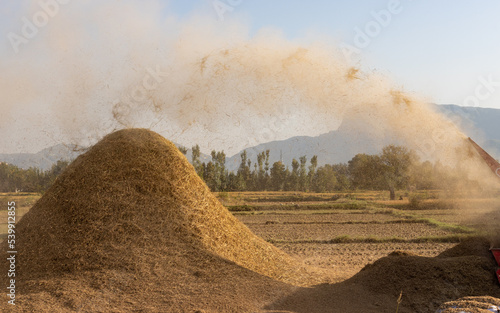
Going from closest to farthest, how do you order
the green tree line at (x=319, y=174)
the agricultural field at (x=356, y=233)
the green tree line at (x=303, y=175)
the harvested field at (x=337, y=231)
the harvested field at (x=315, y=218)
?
the agricultural field at (x=356, y=233) → the harvested field at (x=337, y=231) → the harvested field at (x=315, y=218) → the green tree line at (x=303, y=175) → the green tree line at (x=319, y=174)

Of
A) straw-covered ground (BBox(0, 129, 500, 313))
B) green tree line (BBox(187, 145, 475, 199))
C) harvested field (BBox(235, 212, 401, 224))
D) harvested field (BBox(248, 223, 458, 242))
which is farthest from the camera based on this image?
green tree line (BBox(187, 145, 475, 199))

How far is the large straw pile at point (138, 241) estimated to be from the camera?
5.63m

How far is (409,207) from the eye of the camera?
30219 mm

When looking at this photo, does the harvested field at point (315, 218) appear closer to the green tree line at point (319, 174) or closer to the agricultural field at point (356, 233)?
the agricultural field at point (356, 233)

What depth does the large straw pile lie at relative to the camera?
5.63 meters

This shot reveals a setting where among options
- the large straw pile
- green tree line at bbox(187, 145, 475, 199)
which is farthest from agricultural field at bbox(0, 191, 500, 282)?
green tree line at bbox(187, 145, 475, 199)

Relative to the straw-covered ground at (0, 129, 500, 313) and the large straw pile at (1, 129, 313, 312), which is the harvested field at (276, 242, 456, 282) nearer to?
the straw-covered ground at (0, 129, 500, 313)

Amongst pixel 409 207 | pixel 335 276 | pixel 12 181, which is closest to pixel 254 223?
pixel 335 276

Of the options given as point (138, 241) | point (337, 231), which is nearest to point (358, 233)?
point (337, 231)

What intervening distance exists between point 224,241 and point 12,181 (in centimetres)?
4245

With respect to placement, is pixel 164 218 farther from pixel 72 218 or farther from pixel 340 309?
pixel 340 309

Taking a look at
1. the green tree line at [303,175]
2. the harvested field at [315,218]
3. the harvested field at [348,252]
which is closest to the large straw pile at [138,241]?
the harvested field at [348,252]

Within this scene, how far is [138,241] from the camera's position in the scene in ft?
21.5

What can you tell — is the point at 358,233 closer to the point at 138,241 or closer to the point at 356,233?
the point at 356,233
